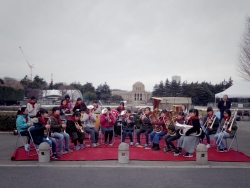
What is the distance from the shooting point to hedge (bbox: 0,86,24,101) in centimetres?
3788

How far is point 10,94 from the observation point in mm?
39281

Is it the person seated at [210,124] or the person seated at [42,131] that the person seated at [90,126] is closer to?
the person seated at [42,131]

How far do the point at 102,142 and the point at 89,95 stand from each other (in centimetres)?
5291

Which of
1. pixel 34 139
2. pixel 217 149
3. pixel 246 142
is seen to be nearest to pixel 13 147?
pixel 34 139

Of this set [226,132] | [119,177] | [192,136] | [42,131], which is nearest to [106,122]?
[42,131]

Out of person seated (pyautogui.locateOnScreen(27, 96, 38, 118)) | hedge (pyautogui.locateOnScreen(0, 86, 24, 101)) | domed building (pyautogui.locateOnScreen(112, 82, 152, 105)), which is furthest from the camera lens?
domed building (pyautogui.locateOnScreen(112, 82, 152, 105))

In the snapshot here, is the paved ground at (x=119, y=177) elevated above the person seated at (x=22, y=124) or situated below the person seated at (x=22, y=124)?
below

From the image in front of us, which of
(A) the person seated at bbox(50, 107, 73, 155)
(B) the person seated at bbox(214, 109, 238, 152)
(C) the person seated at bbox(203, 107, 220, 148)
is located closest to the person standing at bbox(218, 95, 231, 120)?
(C) the person seated at bbox(203, 107, 220, 148)

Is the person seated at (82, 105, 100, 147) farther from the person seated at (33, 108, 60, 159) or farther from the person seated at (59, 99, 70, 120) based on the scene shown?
the person seated at (33, 108, 60, 159)

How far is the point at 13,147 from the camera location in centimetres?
914

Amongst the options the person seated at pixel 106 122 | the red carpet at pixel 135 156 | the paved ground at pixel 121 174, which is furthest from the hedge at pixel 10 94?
the paved ground at pixel 121 174

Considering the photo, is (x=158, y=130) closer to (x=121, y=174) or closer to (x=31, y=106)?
(x=121, y=174)

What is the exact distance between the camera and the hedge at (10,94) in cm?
3788

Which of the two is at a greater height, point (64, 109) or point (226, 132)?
point (64, 109)
